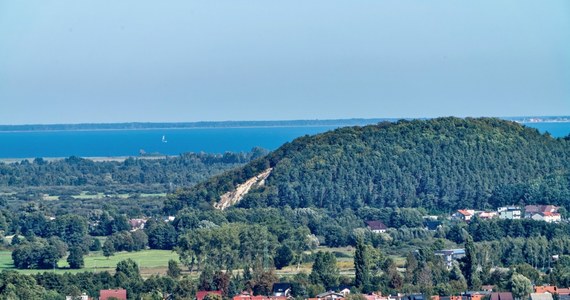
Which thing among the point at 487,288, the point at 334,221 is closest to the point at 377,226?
the point at 334,221

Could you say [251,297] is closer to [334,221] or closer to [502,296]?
[502,296]

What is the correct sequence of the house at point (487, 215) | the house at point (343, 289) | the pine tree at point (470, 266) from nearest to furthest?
the house at point (343, 289)
the pine tree at point (470, 266)
the house at point (487, 215)

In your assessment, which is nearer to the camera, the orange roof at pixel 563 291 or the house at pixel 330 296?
the orange roof at pixel 563 291

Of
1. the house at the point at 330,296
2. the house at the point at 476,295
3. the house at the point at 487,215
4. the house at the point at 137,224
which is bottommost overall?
the house at the point at 137,224

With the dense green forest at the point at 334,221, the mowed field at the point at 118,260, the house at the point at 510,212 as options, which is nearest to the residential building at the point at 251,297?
the dense green forest at the point at 334,221

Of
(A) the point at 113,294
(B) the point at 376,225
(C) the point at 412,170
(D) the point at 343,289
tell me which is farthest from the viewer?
(C) the point at 412,170

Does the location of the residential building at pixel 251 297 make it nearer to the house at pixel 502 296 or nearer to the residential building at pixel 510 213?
the house at pixel 502 296

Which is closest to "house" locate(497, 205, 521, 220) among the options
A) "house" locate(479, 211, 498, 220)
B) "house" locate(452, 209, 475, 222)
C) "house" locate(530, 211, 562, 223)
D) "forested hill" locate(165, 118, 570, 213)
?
"house" locate(479, 211, 498, 220)

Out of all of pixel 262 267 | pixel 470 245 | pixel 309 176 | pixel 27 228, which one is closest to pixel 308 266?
pixel 262 267
